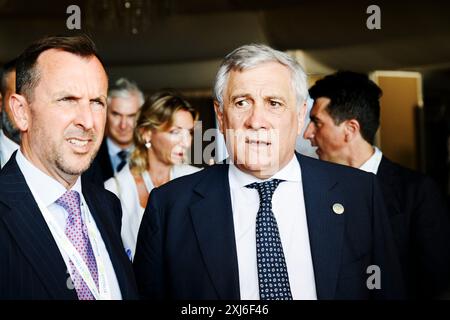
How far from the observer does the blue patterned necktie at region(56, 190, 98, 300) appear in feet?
6.38

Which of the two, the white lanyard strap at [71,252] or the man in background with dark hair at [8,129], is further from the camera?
the man in background with dark hair at [8,129]

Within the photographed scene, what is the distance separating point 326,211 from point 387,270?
0.96ft

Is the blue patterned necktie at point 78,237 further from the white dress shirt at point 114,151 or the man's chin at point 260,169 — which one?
the white dress shirt at point 114,151

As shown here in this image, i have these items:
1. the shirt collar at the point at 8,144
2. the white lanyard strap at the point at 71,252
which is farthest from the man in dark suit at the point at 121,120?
the white lanyard strap at the point at 71,252

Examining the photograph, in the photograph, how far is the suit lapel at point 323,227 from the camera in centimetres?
224

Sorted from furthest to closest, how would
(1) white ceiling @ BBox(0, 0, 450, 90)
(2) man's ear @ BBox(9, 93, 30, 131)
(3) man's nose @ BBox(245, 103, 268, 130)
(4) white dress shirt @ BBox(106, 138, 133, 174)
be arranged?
1. (1) white ceiling @ BBox(0, 0, 450, 90)
2. (4) white dress shirt @ BBox(106, 138, 133, 174)
3. (3) man's nose @ BBox(245, 103, 268, 130)
4. (2) man's ear @ BBox(9, 93, 30, 131)

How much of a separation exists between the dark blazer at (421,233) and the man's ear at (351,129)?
53 cm

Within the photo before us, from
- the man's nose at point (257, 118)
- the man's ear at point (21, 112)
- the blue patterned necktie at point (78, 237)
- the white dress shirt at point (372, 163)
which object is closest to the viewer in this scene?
the blue patterned necktie at point (78, 237)

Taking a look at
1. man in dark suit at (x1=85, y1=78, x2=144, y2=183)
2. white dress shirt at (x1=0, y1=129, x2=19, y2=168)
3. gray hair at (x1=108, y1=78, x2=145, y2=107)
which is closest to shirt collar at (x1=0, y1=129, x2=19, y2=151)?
white dress shirt at (x1=0, y1=129, x2=19, y2=168)

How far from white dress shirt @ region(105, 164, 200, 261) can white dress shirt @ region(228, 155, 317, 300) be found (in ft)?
3.72

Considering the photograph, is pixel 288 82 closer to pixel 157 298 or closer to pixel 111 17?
pixel 157 298

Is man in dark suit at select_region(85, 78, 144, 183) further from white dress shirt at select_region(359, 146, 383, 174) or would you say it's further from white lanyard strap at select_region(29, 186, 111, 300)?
white lanyard strap at select_region(29, 186, 111, 300)
